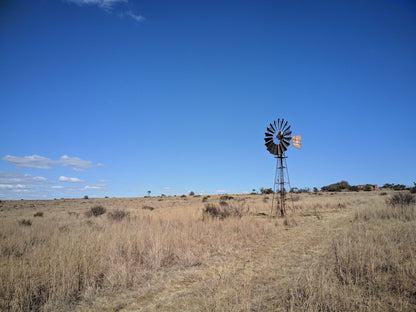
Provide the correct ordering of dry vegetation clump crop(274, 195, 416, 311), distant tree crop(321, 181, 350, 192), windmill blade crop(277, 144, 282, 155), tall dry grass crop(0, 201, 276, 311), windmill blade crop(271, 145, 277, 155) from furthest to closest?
1. distant tree crop(321, 181, 350, 192)
2. windmill blade crop(271, 145, 277, 155)
3. windmill blade crop(277, 144, 282, 155)
4. tall dry grass crop(0, 201, 276, 311)
5. dry vegetation clump crop(274, 195, 416, 311)

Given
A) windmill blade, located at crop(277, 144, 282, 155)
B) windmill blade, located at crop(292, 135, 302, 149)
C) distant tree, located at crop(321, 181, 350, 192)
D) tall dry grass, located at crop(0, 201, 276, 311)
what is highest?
windmill blade, located at crop(292, 135, 302, 149)

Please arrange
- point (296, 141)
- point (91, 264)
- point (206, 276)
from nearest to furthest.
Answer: point (206, 276) < point (91, 264) < point (296, 141)

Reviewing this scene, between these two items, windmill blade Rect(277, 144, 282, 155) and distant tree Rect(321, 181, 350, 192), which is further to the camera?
distant tree Rect(321, 181, 350, 192)

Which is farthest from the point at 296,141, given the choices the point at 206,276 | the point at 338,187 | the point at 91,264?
the point at 338,187

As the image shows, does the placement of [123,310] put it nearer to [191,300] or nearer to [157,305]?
[157,305]

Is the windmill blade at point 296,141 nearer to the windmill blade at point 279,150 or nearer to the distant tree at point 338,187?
the windmill blade at point 279,150

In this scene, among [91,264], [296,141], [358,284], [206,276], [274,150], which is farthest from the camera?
[274,150]

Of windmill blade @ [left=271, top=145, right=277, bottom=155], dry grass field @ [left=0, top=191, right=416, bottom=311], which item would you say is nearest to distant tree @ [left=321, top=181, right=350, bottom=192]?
windmill blade @ [left=271, top=145, right=277, bottom=155]

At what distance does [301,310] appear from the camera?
3.65 m

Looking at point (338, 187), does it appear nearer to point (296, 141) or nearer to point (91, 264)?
point (296, 141)

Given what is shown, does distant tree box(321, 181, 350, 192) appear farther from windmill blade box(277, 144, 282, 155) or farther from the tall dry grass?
the tall dry grass

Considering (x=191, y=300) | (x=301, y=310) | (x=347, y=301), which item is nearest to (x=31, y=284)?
(x=191, y=300)

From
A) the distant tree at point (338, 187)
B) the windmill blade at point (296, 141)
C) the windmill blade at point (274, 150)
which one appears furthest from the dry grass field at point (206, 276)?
the distant tree at point (338, 187)

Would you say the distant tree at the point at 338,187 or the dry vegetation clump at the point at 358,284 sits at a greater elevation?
the distant tree at the point at 338,187
